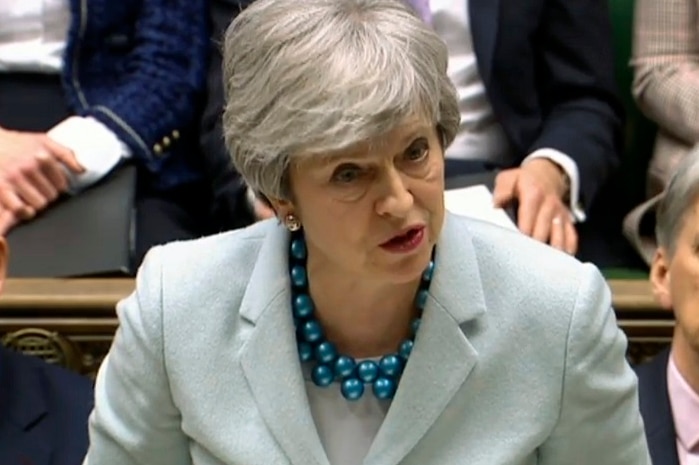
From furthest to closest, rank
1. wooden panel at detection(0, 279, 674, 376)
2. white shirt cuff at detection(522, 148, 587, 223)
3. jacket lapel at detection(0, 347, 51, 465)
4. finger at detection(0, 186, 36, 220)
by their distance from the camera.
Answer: white shirt cuff at detection(522, 148, 587, 223), finger at detection(0, 186, 36, 220), wooden panel at detection(0, 279, 674, 376), jacket lapel at detection(0, 347, 51, 465)

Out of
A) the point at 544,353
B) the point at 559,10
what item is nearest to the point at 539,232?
the point at 559,10

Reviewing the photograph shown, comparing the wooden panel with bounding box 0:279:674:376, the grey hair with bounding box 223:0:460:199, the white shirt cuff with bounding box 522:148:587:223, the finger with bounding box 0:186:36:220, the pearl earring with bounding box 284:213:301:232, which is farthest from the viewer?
the white shirt cuff with bounding box 522:148:587:223

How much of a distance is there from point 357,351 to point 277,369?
0.08m

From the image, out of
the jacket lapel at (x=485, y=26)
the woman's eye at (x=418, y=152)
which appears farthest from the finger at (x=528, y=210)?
the woman's eye at (x=418, y=152)

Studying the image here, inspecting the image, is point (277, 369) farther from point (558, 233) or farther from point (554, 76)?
point (554, 76)

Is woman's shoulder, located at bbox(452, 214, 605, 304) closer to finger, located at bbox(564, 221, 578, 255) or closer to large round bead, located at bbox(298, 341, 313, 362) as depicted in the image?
large round bead, located at bbox(298, 341, 313, 362)

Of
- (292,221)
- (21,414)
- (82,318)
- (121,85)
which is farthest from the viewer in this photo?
(121,85)

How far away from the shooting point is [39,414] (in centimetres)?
139

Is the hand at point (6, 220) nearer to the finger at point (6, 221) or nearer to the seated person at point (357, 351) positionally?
the finger at point (6, 221)

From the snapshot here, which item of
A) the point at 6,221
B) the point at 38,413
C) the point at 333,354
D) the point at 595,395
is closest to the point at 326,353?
the point at 333,354

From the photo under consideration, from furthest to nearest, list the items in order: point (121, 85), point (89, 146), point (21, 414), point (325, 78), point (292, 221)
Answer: point (121, 85)
point (89, 146)
point (21, 414)
point (292, 221)
point (325, 78)

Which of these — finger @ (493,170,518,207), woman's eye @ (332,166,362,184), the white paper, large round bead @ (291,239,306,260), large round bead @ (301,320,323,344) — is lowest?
finger @ (493,170,518,207)

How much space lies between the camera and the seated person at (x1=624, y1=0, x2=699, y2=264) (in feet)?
5.97

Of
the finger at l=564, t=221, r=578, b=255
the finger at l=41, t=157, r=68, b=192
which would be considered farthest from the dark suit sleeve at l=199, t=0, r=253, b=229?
the finger at l=564, t=221, r=578, b=255
